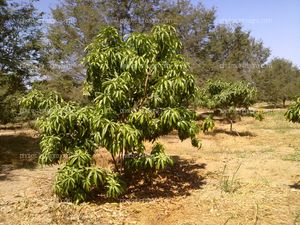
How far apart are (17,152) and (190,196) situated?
9.07 m

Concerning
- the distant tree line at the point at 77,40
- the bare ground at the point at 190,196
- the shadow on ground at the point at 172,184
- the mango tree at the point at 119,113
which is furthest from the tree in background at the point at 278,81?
the mango tree at the point at 119,113

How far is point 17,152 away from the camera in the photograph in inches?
535

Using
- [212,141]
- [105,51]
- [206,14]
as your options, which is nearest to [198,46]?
[206,14]

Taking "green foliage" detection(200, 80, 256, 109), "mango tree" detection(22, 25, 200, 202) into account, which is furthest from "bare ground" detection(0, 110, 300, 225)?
"green foliage" detection(200, 80, 256, 109)

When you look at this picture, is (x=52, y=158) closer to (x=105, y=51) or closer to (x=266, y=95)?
(x=105, y=51)

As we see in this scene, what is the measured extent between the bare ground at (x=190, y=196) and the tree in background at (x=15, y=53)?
342 cm

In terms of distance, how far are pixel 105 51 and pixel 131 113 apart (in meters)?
1.60

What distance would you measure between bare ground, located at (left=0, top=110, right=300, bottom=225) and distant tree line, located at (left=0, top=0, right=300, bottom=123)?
3.05 m

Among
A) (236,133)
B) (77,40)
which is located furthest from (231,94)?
(77,40)

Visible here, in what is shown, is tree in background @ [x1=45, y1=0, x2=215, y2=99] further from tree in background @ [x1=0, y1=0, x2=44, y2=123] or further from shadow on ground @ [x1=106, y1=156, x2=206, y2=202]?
shadow on ground @ [x1=106, y1=156, x2=206, y2=202]

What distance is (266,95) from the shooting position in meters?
36.7

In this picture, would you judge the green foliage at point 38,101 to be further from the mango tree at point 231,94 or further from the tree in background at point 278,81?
the tree in background at point 278,81

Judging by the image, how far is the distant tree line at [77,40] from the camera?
13.1 meters

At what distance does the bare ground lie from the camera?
20.6ft
